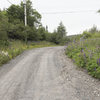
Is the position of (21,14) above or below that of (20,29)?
above

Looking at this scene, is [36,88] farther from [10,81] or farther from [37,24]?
[37,24]

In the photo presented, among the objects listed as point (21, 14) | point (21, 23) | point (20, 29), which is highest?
point (21, 14)

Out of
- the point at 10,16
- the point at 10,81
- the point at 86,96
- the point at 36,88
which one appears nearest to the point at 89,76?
the point at 86,96

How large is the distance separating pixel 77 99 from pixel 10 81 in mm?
2614

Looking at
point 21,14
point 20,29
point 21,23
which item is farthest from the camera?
point 21,14

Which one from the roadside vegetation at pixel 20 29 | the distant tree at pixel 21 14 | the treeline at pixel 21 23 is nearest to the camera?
the roadside vegetation at pixel 20 29

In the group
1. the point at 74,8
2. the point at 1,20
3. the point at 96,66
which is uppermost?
the point at 74,8

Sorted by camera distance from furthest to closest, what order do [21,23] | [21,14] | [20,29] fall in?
[21,14] → [21,23] → [20,29]

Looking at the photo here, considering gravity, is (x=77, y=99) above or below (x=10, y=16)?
below

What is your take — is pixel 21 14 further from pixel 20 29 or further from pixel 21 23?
pixel 20 29

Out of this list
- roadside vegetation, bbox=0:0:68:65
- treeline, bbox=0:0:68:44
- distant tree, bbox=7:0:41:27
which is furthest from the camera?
distant tree, bbox=7:0:41:27

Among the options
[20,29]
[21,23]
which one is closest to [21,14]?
[21,23]

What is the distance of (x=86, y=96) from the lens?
2713 millimetres

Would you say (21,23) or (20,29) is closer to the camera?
(20,29)
